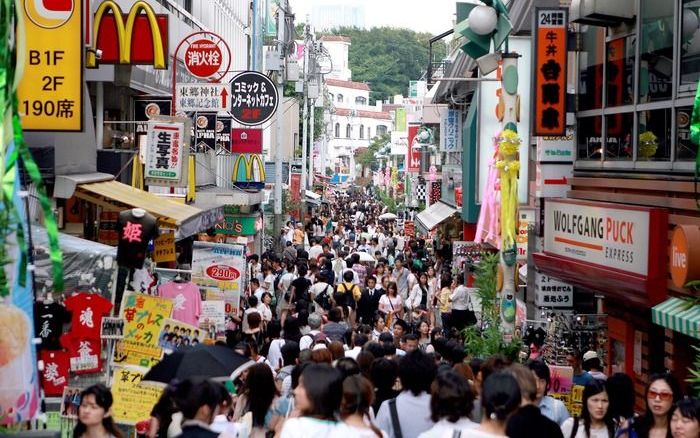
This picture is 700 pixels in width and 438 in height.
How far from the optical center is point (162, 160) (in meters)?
19.0

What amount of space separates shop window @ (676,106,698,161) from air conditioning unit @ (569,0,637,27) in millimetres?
2153

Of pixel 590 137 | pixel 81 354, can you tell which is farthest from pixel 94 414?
pixel 590 137

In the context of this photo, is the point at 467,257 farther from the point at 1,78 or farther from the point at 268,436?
the point at 1,78

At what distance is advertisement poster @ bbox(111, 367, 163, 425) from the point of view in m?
11.1

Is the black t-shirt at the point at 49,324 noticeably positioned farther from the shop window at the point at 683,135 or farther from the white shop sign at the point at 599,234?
the shop window at the point at 683,135

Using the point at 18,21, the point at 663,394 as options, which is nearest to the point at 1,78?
the point at 18,21

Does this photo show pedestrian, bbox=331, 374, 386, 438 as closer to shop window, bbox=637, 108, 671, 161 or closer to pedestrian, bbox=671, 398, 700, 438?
pedestrian, bbox=671, 398, 700, 438

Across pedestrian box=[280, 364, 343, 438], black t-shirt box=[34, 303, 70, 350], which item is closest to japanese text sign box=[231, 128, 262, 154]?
black t-shirt box=[34, 303, 70, 350]

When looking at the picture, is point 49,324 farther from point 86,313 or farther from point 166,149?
point 166,149

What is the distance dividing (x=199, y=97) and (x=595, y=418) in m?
14.9

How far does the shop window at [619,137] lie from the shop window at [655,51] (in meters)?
0.65

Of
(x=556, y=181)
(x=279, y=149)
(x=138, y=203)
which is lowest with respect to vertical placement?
(x=138, y=203)

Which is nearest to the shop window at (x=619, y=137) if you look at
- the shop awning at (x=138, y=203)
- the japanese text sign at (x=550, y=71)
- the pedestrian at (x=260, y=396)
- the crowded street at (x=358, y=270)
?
the crowded street at (x=358, y=270)

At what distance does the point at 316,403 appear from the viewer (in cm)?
681
